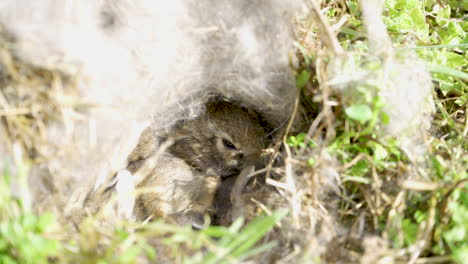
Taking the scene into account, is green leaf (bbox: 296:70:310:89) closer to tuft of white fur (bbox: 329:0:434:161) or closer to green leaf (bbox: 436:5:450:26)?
tuft of white fur (bbox: 329:0:434:161)

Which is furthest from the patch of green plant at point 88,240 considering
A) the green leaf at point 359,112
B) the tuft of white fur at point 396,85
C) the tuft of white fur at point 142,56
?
the tuft of white fur at point 396,85

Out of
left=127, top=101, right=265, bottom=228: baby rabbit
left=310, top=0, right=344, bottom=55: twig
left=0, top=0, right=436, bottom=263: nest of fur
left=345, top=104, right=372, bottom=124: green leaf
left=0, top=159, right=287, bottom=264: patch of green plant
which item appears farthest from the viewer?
left=127, top=101, right=265, bottom=228: baby rabbit

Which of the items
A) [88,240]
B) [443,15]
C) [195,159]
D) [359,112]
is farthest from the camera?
[195,159]

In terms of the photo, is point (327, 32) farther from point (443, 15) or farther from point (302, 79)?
point (443, 15)

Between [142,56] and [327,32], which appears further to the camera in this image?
[142,56]

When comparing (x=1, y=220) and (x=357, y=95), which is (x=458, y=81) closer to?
(x=357, y=95)

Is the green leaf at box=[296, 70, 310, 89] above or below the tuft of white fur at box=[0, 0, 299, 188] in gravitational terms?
below

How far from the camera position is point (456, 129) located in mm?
2268

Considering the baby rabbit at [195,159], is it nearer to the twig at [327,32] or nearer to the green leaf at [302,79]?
the green leaf at [302,79]

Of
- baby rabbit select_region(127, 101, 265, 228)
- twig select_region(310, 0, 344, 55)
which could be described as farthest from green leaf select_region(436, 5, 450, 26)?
baby rabbit select_region(127, 101, 265, 228)

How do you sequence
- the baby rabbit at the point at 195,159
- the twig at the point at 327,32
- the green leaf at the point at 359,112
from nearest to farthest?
the green leaf at the point at 359,112
the twig at the point at 327,32
the baby rabbit at the point at 195,159

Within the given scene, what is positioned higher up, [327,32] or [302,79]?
[327,32]

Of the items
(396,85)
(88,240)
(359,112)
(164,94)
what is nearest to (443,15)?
(396,85)

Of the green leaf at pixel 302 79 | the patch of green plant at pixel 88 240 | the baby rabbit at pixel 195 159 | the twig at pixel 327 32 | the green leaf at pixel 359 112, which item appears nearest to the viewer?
the patch of green plant at pixel 88 240
